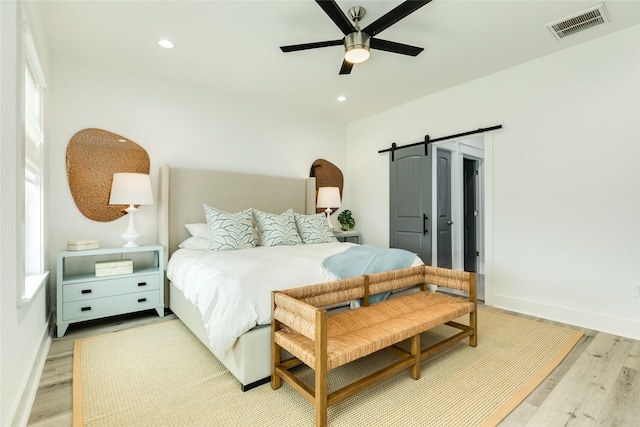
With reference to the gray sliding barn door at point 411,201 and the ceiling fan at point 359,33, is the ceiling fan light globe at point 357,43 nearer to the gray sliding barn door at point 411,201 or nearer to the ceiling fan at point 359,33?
the ceiling fan at point 359,33

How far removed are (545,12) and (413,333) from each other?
2.62 metres

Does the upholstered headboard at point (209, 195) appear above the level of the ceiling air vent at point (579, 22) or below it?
below

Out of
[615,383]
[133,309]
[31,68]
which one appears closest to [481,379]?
[615,383]

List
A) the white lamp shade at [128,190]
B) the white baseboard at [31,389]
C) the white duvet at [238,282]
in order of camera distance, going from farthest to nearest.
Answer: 1. the white lamp shade at [128,190]
2. the white duvet at [238,282]
3. the white baseboard at [31,389]

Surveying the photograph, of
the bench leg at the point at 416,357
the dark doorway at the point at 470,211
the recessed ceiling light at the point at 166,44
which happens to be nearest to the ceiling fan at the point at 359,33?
the recessed ceiling light at the point at 166,44

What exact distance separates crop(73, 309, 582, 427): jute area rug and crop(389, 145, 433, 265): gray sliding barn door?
181cm

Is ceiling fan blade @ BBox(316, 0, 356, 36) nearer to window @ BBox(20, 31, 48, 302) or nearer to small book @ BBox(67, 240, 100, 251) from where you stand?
window @ BBox(20, 31, 48, 302)

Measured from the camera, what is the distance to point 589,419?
1584mm

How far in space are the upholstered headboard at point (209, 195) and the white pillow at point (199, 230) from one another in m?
0.13

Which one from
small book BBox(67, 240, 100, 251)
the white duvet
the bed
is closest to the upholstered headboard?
the bed

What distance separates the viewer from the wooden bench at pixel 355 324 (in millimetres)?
1526

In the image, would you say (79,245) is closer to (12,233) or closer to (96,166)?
(96,166)

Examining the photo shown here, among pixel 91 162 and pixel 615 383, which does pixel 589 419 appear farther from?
pixel 91 162

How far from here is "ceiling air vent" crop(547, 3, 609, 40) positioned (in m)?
2.38
